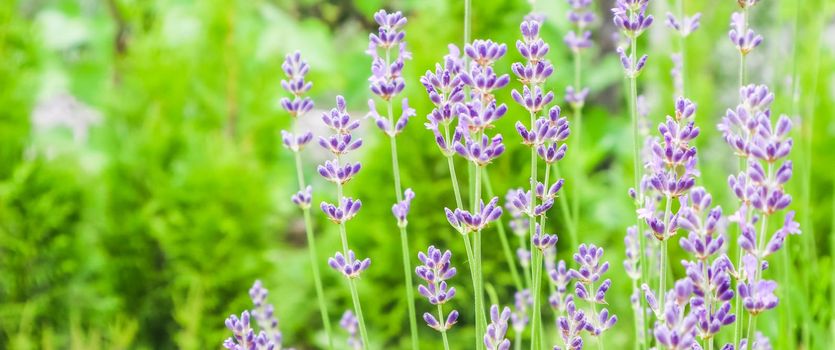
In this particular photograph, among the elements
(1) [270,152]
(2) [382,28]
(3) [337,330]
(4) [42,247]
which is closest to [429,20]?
(1) [270,152]

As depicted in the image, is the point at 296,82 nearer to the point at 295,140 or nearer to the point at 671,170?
the point at 295,140

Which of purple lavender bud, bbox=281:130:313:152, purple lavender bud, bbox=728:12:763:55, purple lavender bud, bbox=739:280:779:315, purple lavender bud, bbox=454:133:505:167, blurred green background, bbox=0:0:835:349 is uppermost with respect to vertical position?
blurred green background, bbox=0:0:835:349

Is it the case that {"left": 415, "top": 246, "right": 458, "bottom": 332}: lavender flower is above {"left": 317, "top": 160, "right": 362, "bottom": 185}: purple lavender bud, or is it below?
below

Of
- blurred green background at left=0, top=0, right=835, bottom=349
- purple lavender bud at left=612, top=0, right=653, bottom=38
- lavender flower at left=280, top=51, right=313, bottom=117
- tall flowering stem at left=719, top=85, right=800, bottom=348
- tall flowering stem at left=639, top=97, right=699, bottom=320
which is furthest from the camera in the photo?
blurred green background at left=0, top=0, right=835, bottom=349

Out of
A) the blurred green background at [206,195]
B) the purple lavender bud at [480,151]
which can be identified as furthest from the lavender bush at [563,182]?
the blurred green background at [206,195]

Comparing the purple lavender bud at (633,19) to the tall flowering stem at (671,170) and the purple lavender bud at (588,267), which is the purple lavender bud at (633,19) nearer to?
the tall flowering stem at (671,170)

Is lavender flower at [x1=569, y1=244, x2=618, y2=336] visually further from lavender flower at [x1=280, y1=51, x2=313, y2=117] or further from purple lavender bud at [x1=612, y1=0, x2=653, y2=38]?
lavender flower at [x1=280, y1=51, x2=313, y2=117]

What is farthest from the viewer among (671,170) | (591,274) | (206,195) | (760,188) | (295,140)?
(206,195)

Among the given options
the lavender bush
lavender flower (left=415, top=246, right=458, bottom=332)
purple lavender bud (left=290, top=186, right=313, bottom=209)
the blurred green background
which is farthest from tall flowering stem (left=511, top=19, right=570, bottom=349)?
the blurred green background

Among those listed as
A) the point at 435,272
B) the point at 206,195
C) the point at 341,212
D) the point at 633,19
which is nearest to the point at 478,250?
the point at 435,272

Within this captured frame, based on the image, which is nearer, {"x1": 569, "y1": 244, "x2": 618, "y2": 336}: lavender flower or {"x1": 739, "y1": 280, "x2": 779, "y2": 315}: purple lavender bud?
{"x1": 739, "y1": 280, "x2": 779, "y2": 315}: purple lavender bud

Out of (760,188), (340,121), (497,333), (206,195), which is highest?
(206,195)

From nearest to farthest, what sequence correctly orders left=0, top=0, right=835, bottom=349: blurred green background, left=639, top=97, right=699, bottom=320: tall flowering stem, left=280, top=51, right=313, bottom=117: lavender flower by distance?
1. left=639, top=97, right=699, bottom=320: tall flowering stem
2. left=280, top=51, right=313, bottom=117: lavender flower
3. left=0, top=0, right=835, bottom=349: blurred green background
